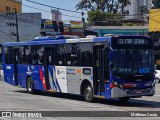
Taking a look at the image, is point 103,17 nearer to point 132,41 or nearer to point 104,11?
point 104,11

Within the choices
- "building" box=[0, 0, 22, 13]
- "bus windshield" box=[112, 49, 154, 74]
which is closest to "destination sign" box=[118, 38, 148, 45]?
"bus windshield" box=[112, 49, 154, 74]

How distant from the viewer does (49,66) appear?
899 inches

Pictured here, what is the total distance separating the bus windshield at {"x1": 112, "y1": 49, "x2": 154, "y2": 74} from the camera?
18.0 meters

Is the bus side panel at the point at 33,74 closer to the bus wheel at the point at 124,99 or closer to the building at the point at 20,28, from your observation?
the bus wheel at the point at 124,99

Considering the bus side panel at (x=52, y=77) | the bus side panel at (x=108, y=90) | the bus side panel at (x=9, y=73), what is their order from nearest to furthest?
the bus side panel at (x=108, y=90)
the bus side panel at (x=52, y=77)
the bus side panel at (x=9, y=73)

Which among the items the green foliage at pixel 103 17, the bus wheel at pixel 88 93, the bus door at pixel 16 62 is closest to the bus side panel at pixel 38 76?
the bus door at pixel 16 62

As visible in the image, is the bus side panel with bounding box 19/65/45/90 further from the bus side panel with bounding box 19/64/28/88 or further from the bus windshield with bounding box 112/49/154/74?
the bus windshield with bounding box 112/49/154/74

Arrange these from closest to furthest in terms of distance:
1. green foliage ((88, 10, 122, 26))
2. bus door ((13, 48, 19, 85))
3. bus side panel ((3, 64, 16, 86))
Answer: bus door ((13, 48, 19, 85)) < bus side panel ((3, 64, 16, 86)) < green foliage ((88, 10, 122, 26))

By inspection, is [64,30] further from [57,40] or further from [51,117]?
[51,117]

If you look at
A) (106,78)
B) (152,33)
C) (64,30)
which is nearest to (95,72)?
(106,78)

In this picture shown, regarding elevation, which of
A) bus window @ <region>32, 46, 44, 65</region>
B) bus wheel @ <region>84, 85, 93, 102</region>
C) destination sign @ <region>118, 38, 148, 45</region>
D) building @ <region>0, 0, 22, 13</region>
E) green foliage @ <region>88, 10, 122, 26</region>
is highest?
building @ <region>0, 0, 22, 13</region>

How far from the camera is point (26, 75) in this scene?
2539cm

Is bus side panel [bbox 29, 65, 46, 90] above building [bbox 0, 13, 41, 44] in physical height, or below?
below

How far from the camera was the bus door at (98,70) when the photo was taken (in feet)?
61.0
